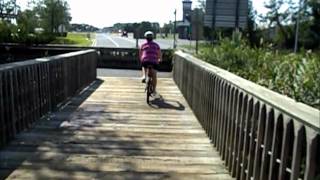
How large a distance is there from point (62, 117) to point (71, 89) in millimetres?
2956

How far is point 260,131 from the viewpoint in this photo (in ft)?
15.1

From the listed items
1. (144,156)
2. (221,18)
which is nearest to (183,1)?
(221,18)

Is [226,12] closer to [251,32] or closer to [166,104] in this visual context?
[166,104]

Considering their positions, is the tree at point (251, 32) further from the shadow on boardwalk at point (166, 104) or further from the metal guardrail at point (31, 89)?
the metal guardrail at point (31, 89)

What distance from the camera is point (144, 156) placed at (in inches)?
258

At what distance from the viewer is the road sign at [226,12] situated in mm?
15625

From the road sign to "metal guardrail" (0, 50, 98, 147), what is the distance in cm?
515

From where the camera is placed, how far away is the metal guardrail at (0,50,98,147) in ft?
22.9

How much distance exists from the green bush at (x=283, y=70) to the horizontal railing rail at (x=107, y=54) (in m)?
11.6

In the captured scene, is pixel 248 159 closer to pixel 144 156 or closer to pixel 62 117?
pixel 144 156

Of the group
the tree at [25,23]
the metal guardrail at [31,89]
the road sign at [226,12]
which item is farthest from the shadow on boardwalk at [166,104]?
the tree at [25,23]

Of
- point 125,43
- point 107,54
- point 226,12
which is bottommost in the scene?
point 125,43

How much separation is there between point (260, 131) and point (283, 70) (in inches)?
86.9

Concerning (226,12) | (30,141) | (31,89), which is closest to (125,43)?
(226,12)
